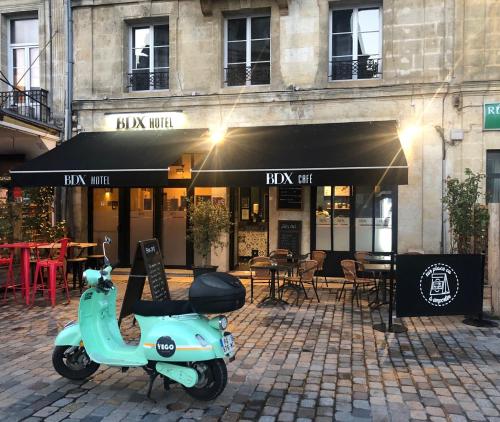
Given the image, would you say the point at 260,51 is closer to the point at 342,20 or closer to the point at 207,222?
the point at 342,20

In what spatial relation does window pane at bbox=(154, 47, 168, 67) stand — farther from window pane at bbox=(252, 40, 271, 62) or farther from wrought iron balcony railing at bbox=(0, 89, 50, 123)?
wrought iron balcony railing at bbox=(0, 89, 50, 123)

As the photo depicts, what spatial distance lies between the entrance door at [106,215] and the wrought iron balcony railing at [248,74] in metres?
3.84

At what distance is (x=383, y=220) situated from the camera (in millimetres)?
10055

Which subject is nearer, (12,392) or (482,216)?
(12,392)

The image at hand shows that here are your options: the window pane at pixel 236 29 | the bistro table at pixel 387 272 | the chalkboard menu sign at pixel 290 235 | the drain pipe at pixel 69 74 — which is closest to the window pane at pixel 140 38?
the drain pipe at pixel 69 74

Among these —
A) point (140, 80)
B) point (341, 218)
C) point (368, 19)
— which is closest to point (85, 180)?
point (140, 80)

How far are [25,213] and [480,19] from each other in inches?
375

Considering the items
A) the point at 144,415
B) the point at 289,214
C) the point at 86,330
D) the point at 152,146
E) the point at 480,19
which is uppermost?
the point at 480,19

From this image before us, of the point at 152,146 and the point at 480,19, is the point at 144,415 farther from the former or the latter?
the point at 480,19

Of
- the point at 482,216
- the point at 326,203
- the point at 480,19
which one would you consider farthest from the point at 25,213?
the point at 480,19

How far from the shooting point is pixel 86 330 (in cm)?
442

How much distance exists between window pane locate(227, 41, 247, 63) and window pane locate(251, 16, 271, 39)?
1.09 ft

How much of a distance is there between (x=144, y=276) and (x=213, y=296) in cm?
255

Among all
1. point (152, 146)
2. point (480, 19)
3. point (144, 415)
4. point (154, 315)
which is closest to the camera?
point (144, 415)
